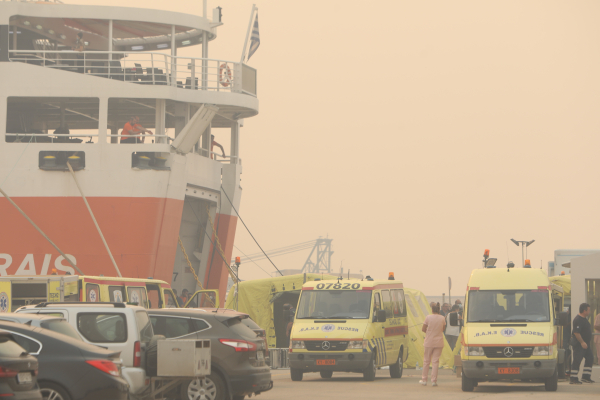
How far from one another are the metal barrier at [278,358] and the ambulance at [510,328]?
781 cm

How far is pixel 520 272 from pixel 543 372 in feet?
6.75

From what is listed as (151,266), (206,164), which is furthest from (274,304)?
(206,164)

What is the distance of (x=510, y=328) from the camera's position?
15883 millimetres

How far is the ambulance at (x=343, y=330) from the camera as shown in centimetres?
1775

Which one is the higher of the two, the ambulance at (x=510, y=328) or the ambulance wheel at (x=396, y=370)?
the ambulance at (x=510, y=328)

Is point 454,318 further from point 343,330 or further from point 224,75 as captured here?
point 224,75

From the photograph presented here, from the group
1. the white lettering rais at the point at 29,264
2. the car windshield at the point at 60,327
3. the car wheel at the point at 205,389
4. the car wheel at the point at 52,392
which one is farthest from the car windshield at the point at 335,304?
the white lettering rais at the point at 29,264

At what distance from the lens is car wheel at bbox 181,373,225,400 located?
482 inches

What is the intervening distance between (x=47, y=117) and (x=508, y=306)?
23.2m

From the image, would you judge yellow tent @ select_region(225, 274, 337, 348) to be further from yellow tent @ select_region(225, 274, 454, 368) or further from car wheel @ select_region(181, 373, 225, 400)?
car wheel @ select_region(181, 373, 225, 400)

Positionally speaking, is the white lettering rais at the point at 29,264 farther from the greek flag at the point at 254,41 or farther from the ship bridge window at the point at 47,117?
the greek flag at the point at 254,41

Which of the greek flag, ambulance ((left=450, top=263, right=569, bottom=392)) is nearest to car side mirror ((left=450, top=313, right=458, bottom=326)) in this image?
ambulance ((left=450, top=263, right=569, bottom=392))

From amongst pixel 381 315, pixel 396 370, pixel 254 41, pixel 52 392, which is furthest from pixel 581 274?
pixel 254 41

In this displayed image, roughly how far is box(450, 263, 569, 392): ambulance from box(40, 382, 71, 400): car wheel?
8.11 metres
